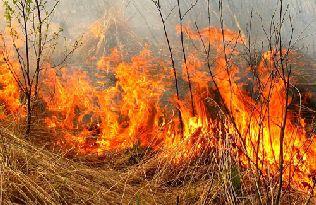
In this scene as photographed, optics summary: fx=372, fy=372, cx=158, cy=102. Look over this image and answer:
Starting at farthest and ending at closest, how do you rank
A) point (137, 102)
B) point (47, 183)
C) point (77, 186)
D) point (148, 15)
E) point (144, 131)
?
point (148, 15) < point (137, 102) < point (144, 131) < point (77, 186) < point (47, 183)

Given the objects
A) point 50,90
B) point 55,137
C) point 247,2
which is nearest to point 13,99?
point 50,90

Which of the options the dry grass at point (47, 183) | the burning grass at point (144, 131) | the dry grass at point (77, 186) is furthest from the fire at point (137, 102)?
the dry grass at point (47, 183)

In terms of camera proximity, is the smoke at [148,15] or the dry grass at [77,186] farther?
the smoke at [148,15]

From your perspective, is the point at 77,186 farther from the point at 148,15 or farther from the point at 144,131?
the point at 148,15

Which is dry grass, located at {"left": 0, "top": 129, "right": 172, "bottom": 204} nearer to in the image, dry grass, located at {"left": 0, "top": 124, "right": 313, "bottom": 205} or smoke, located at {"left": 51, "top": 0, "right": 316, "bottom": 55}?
dry grass, located at {"left": 0, "top": 124, "right": 313, "bottom": 205}

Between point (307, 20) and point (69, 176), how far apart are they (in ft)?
30.7

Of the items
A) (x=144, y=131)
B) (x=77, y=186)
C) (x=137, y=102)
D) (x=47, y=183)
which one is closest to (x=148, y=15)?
(x=137, y=102)

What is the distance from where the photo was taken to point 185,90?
8.41 metres

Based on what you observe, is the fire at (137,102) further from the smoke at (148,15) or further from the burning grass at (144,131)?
the smoke at (148,15)

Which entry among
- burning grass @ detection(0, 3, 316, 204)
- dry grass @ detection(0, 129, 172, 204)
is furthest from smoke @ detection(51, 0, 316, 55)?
dry grass @ detection(0, 129, 172, 204)

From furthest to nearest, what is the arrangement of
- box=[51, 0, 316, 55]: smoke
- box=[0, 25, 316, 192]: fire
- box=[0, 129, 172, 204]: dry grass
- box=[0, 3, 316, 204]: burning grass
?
1. box=[51, 0, 316, 55]: smoke
2. box=[0, 25, 316, 192]: fire
3. box=[0, 3, 316, 204]: burning grass
4. box=[0, 129, 172, 204]: dry grass

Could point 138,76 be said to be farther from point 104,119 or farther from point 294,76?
point 294,76

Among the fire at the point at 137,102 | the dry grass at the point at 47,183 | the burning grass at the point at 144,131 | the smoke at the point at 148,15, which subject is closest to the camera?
the dry grass at the point at 47,183

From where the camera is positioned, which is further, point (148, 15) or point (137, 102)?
point (148, 15)
